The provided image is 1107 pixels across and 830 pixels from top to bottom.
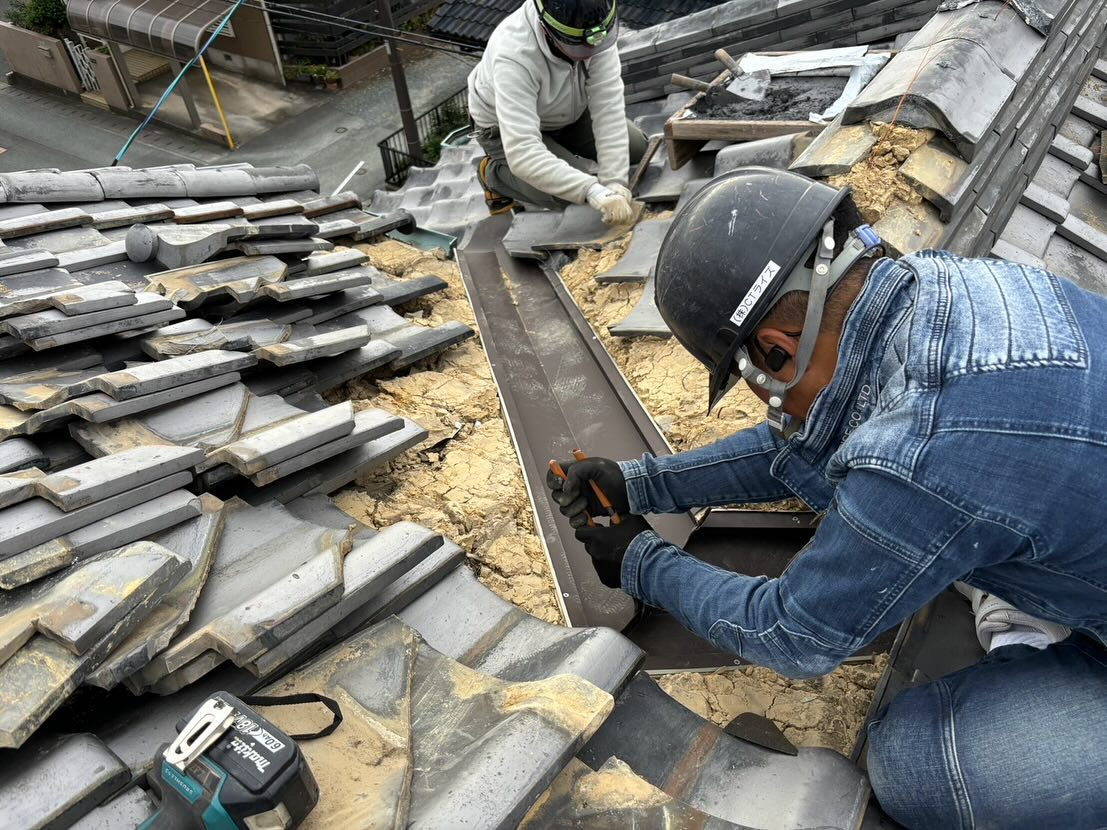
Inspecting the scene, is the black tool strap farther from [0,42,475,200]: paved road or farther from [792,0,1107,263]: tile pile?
[0,42,475,200]: paved road

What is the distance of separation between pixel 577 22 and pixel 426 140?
400 inches

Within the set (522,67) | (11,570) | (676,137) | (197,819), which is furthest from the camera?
(522,67)

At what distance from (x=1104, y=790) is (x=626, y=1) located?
11091 millimetres

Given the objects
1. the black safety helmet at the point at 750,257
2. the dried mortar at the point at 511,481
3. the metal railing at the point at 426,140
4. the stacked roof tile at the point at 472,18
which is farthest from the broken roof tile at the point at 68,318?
the metal railing at the point at 426,140

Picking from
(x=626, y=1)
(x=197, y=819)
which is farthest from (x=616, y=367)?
(x=626, y=1)

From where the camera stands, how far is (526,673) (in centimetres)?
213

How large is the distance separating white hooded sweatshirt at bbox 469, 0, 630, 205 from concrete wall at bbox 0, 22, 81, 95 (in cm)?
1622

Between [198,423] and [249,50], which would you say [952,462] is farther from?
[249,50]

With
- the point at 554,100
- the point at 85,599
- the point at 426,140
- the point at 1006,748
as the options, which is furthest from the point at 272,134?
the point at 1006,748

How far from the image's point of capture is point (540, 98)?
236 inches

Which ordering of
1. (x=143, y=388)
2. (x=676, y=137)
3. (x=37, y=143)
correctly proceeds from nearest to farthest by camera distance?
(x=143, y=388) < (x=676, y=137) < (x=37, y=143)

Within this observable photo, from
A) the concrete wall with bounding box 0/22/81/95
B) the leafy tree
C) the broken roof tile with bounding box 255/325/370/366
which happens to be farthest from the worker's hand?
the leafy tree

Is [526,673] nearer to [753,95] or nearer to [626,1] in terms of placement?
[753,95]

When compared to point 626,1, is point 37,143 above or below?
below
